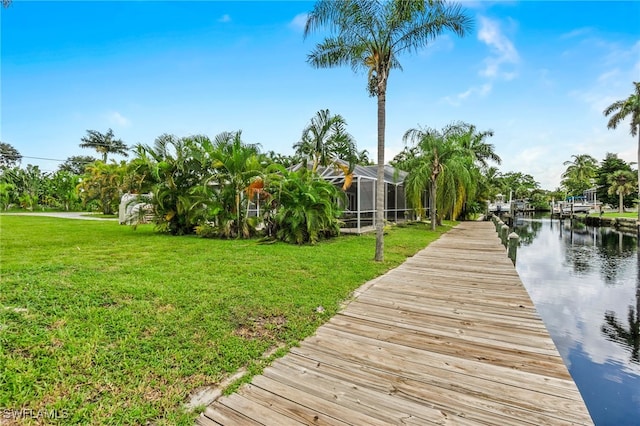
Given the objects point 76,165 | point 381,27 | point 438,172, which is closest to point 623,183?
point 438,172

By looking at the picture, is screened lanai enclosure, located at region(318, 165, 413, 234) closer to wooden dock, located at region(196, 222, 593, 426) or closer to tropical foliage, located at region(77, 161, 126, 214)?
wooden dock, located at region(196, 222, 593, 426)

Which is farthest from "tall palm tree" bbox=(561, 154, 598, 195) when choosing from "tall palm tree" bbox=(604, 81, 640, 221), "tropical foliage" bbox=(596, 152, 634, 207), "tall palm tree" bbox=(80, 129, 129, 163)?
"tall palm tree" bbox=(80, 129, 129, 163)

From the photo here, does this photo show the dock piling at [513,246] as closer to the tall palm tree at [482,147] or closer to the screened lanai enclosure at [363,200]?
the screened lanai enclosure at [363,200]

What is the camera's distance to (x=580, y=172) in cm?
5341

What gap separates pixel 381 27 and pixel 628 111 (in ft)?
83.5

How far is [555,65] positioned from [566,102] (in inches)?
123

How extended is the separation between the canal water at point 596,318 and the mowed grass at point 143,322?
3.21m

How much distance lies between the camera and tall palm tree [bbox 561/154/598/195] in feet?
173

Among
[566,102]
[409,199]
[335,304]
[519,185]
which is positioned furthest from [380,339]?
[519,185]

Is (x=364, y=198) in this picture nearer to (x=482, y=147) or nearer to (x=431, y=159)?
(x=431, y=159)

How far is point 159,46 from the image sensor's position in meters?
12.8

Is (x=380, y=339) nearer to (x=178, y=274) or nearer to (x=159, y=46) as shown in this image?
(x=178, y=274)

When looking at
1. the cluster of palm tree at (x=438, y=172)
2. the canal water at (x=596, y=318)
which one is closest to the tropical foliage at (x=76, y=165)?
the cluster of palm tree at (x=438, y=172)

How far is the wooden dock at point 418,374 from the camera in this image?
2.07 metres
